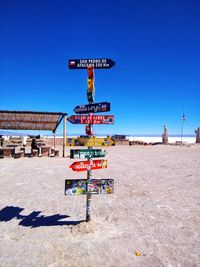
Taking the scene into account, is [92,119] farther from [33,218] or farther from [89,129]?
[33,218]

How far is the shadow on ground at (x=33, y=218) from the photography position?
4.64 meters

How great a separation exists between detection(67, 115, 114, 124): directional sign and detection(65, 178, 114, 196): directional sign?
1.12 metres

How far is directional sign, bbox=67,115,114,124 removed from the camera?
4.46 meters

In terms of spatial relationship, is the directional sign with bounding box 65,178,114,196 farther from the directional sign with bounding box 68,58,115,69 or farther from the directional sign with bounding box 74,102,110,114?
the directional sign with bounding box 68,58,115,69

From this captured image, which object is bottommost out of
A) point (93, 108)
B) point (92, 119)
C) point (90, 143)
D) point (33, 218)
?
point (33, 218)

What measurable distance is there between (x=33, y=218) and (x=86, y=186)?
56.7 inches

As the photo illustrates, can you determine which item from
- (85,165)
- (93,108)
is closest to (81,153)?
(85,165)

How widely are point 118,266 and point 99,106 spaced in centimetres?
260

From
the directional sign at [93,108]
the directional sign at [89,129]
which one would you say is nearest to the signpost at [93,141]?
the directional sign at [89,129]

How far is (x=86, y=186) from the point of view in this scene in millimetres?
4453

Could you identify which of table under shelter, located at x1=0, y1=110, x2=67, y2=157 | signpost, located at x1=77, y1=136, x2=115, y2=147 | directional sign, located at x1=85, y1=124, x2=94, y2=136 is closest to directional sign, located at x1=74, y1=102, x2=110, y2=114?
directional sign, located at x1=85, y1=124, x2=94, y2=136

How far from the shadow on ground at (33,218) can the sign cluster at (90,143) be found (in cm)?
65

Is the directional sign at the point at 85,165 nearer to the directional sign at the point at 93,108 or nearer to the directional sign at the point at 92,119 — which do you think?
the directional sign at the point at 92,119

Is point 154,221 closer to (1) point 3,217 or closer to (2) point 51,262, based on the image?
(2) point 51,262
